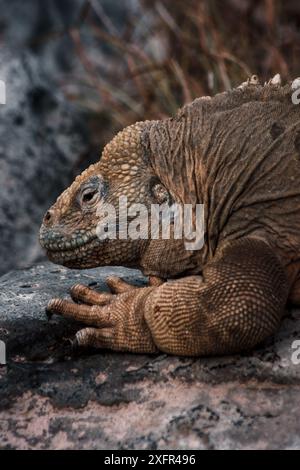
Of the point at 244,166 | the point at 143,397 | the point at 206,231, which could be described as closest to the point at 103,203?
the point at 206,231

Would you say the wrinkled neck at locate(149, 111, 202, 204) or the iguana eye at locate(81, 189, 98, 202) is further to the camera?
the iguana eye at locate(81, 189, 98, 202)

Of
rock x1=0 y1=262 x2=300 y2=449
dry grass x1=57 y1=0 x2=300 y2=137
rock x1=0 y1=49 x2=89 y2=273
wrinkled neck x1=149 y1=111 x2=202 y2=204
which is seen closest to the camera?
rock x1=0 y1=262 x2=300 y2=449

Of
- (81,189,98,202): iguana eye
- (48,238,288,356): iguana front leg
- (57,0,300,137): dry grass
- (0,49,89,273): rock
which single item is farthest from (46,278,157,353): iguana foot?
(57,0,300,137): dry grass

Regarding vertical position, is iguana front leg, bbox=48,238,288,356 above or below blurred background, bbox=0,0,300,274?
below

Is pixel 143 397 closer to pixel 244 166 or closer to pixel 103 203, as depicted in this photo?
pixel 103 203

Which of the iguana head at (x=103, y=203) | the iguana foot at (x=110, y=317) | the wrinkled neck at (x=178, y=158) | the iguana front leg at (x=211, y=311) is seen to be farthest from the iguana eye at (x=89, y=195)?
the iguana front leg at (x=211, y=311)

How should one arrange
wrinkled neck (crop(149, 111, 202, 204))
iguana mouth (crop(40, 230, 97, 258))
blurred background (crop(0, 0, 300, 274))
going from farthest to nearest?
blurred background (crop(0, 0, 300, 274))
iguana mouth (crop(40, 230, 97, 258))
wrinkled neck (crop(149, 111, 202, 204))

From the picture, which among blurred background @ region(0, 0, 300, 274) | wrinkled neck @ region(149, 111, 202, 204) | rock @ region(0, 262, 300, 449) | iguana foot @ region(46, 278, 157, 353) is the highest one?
blurred background @ region(0, 0, 300, 274)

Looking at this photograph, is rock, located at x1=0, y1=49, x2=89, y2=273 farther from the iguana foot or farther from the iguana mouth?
the iguana foot
